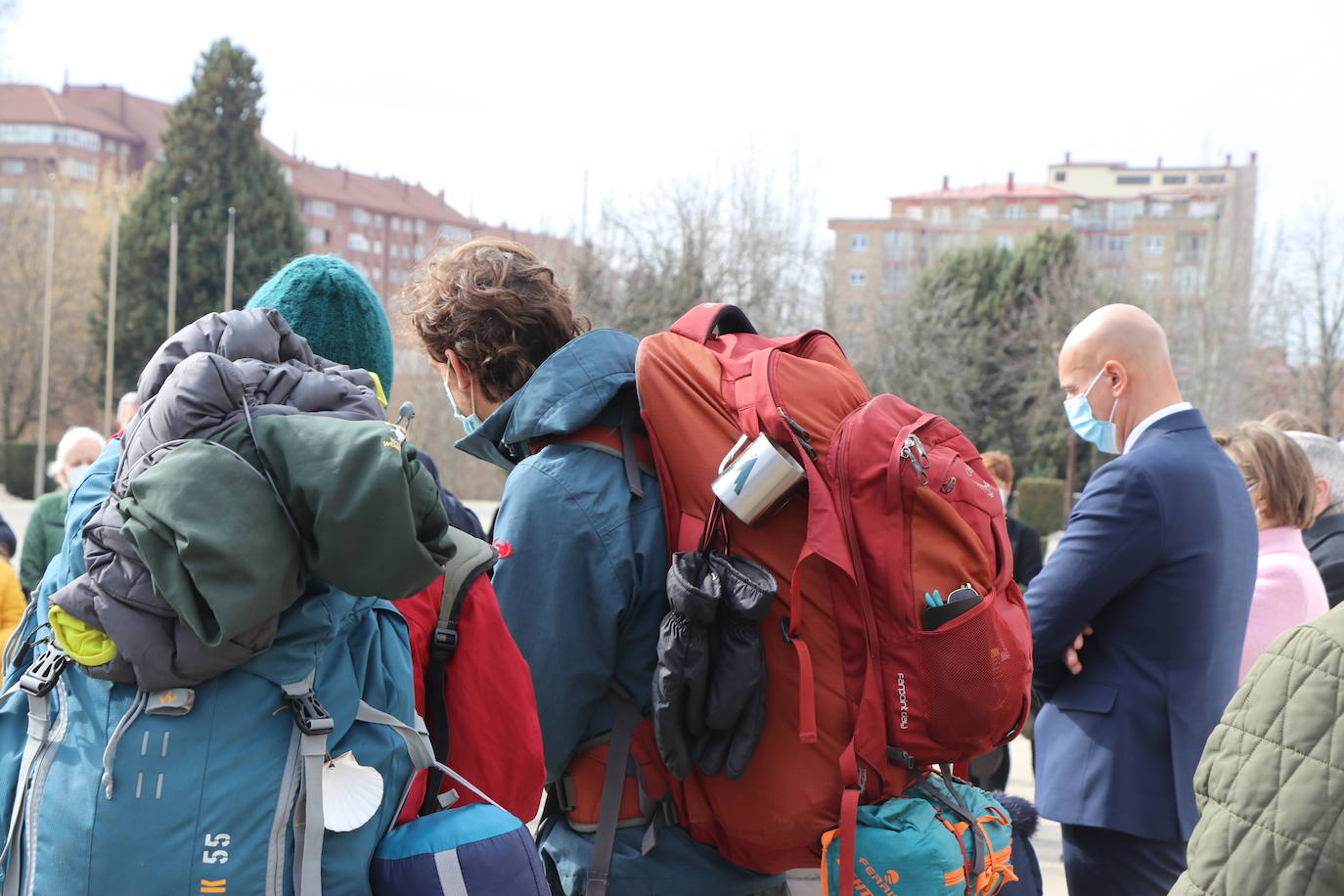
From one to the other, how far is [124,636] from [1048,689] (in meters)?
2.64

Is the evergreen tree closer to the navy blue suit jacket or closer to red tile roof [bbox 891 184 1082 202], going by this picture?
the navy blue suit jacket

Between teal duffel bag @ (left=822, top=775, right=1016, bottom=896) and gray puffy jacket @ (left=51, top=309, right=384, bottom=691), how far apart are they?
47.2 inches

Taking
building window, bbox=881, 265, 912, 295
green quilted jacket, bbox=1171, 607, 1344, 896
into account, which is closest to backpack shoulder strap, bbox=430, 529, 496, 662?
green quilted jacket, bbox=1171, 607, 1344, 896

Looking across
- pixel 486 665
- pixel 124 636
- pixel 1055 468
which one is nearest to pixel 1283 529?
pixel 486 665

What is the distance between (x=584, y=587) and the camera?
230 centimetres

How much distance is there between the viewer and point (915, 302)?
3566cm

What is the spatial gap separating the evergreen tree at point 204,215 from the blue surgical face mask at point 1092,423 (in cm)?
3769

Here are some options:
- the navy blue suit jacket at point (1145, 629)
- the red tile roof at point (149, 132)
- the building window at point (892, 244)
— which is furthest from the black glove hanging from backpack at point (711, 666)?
the building window at point (892, 244)

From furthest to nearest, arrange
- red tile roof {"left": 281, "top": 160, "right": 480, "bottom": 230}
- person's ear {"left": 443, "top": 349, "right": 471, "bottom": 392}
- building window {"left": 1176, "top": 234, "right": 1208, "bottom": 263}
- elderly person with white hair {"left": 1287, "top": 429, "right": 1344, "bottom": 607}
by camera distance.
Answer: red tile roof {"left": 281, "top": 160, "right": 480, "bottom": 230} → building window {"left": 1176, "top": 234, "right": 1208, "bottom": 263} → elderly person with white hair {"left": 1287, "top": 429, "right": 1344, "bottom": 607} → person's ear {"left": 443, "top": 349, "right": 471, "bottom": 392}

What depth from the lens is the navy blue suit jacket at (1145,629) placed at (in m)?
3.17

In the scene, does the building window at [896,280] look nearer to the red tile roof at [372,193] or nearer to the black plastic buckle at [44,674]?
the black plastic buckle at [44,674]

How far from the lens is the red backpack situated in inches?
87.0

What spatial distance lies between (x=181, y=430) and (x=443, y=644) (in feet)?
1.83

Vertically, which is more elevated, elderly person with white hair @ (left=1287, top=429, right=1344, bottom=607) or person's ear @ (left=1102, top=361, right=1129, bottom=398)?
person's ear @ (left=1102, top=361, right=1129, bottom=398)
